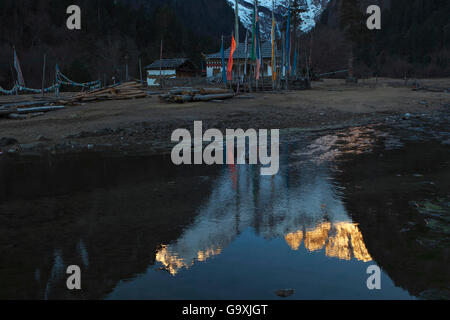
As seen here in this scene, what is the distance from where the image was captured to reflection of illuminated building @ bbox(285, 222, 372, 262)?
17.3ft

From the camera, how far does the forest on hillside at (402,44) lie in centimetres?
7600

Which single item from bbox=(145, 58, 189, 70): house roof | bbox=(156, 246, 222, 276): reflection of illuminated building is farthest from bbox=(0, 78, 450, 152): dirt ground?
bbox=(145, 58, 189, 70): house roof

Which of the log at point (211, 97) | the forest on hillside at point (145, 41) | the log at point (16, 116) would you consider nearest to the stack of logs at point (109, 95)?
the log at point (16, 116)

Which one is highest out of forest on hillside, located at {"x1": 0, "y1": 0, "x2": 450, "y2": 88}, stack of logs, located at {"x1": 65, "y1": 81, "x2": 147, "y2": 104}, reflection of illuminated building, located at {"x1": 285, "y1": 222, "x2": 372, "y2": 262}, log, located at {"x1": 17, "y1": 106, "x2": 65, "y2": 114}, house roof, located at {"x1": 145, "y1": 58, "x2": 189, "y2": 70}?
forest on hillside, located at {"x1": 0, "y1": 0, "x2": 450, "y2": 88}

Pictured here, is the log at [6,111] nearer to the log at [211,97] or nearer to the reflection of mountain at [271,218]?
the log at [211,97]

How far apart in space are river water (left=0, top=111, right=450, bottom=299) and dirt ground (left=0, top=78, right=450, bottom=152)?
4.21 m

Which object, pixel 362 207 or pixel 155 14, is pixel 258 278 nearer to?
pixel 362 207

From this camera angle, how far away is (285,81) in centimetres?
3703

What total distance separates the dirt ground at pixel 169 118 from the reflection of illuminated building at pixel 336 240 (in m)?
9.68

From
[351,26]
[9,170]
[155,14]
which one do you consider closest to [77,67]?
[351,26]

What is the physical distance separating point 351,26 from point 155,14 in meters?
55.5

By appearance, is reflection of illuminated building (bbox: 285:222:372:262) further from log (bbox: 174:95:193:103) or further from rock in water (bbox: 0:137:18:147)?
log (bbox: 174:95:193:103)

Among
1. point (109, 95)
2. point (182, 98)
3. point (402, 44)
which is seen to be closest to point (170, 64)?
point (109, 95)

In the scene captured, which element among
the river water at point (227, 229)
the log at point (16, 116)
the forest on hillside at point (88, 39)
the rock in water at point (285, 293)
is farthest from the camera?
the forest on hillside at point (88, 39)
